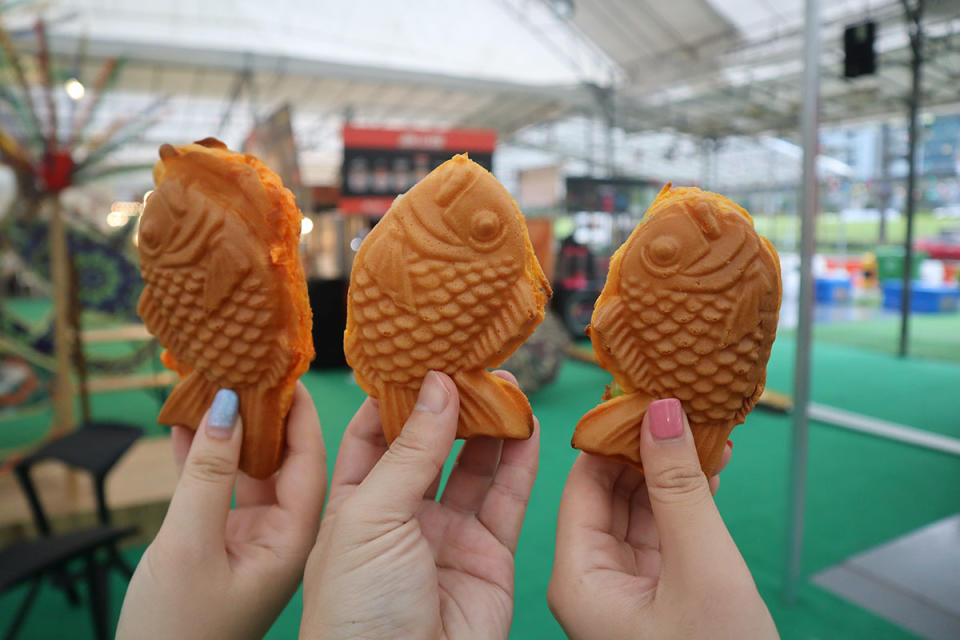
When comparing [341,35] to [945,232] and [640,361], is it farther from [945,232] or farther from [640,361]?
[945,232]

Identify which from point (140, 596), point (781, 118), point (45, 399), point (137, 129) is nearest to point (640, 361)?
point (140, 596)

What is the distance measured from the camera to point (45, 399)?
10.7 ft

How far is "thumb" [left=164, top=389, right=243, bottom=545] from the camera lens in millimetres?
912

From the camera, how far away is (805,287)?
206cm

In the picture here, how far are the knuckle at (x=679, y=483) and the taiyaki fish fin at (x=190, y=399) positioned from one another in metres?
0.78

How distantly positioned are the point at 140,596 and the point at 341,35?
9461 mm

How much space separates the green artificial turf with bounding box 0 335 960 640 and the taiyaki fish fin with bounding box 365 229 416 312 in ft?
2.59

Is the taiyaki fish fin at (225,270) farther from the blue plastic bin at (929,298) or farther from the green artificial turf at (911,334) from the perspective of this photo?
the blue plastic bin at (929,298)

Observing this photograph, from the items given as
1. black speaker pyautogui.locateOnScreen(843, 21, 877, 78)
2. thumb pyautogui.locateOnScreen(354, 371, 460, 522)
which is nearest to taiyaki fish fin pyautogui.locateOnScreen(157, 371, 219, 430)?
thumb pyautogui.locateOnScreen(354, 371, 460, 522)

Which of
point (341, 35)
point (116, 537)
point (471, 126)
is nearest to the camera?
point (116, 537)

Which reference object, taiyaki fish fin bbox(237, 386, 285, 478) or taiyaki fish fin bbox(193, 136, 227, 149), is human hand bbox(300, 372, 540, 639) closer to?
taiyaki fish fin bbox(237, 386, 285, 478)

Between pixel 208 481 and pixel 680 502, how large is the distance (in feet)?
2.39

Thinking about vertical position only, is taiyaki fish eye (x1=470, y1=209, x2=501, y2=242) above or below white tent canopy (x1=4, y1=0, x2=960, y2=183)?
below

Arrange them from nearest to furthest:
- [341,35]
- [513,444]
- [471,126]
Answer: [513,444], [341,35], [471,126]
